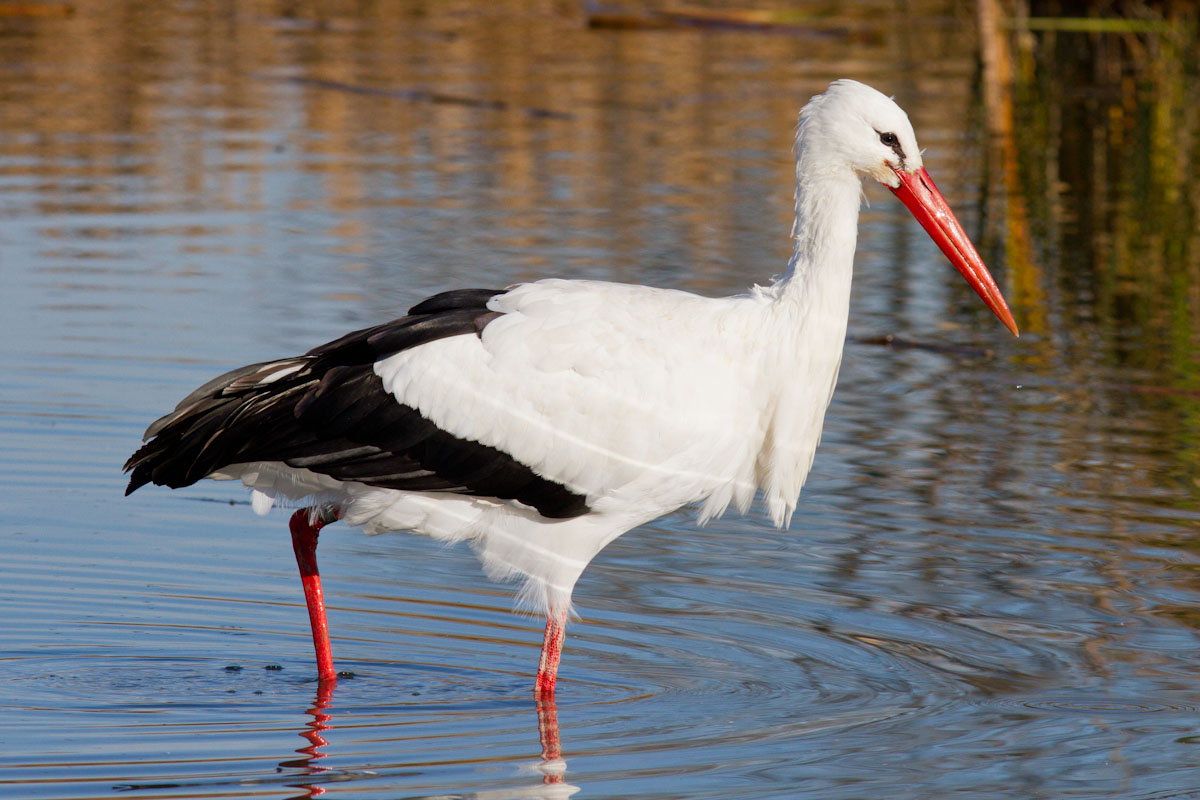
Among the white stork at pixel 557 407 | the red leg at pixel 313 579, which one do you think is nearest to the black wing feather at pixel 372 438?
the white stork at pixel 557 407

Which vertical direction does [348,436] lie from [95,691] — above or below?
above

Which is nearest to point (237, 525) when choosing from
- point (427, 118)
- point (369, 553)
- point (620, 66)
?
point (369, 553)

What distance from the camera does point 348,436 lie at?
19.6 feet

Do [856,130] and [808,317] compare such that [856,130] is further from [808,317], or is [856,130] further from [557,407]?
[557,407]

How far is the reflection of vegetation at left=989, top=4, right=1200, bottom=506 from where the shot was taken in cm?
1028

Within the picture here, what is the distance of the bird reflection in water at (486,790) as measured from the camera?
16.7ft

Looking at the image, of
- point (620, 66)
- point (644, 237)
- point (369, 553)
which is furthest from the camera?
point (620, 66)

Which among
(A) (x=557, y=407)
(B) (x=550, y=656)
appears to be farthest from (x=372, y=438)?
(B) (x=550, y=656)

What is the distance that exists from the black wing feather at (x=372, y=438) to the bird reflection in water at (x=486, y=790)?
0.68m

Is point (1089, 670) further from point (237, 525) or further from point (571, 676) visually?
point (237, 525)

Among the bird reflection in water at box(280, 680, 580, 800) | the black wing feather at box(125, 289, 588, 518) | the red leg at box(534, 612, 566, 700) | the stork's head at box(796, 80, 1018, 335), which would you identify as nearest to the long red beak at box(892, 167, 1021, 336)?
the stork's head at box(796, 80, 1018, 335)

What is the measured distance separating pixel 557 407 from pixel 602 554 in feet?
5.41

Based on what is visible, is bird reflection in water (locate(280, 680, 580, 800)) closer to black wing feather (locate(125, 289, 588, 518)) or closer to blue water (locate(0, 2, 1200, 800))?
blue water (locate(0, 2, 1200, 800))

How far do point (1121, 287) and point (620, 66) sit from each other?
9486 millimetres
